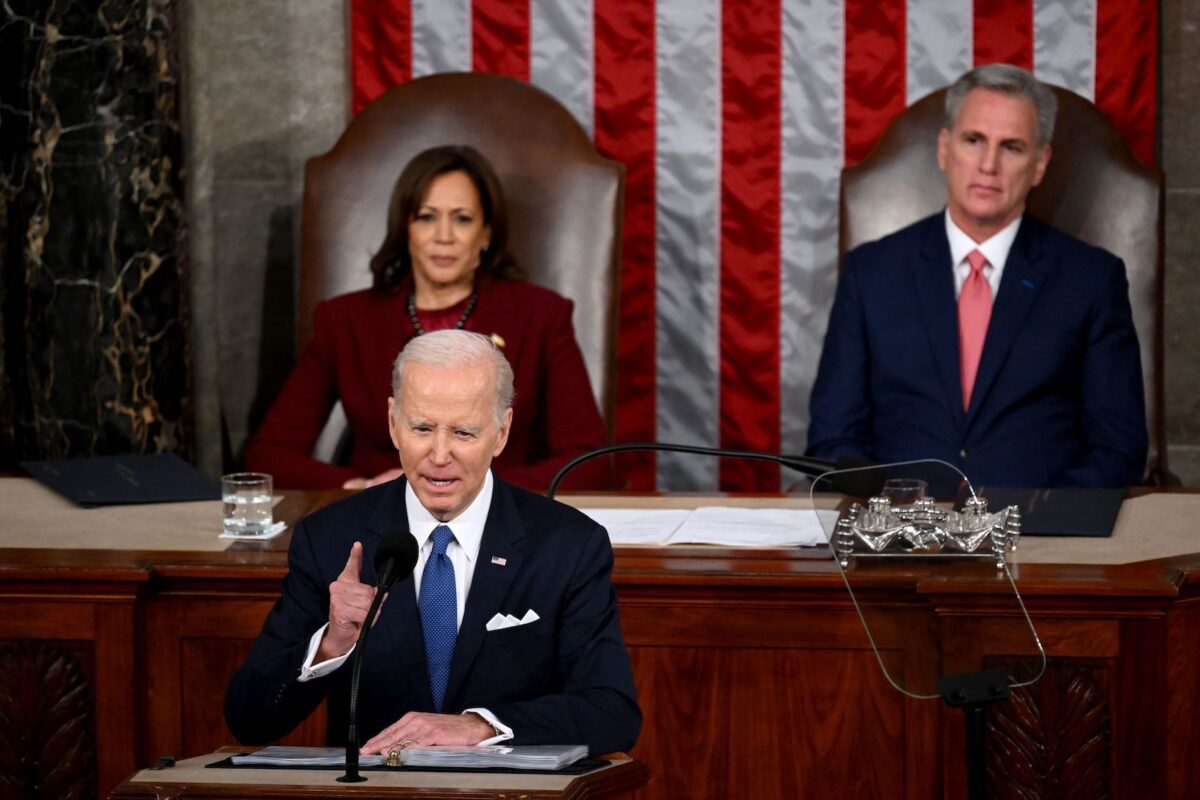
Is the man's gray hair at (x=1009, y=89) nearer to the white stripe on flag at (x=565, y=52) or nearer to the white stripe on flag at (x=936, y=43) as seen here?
the white stripe on flag at (x=936, y=43)

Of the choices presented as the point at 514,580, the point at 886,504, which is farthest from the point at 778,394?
the point at 514,580

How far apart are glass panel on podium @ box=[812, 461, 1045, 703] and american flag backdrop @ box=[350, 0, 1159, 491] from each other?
210cm

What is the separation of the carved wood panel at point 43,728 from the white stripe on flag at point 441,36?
102 inches

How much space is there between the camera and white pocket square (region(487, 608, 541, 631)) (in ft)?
7.89

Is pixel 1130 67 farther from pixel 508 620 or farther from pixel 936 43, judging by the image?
pixel 508 620

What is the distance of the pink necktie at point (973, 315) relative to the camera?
4.30 metres

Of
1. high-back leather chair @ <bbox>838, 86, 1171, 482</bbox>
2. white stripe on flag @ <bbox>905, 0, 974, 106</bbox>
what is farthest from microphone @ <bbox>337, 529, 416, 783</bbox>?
white stripe on flag @ <bbox>905, 0, 974, 106</bbox>

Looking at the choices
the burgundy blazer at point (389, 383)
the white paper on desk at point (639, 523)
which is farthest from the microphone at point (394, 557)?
the burgundy blazer at point (389, 383)

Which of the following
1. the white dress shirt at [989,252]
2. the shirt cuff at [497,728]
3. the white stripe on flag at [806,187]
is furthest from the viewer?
the white stripe on flag at [806,187]

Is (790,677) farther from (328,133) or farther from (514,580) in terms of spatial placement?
(328,133)

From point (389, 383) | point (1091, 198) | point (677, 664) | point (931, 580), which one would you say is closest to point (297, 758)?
point (677, 664)

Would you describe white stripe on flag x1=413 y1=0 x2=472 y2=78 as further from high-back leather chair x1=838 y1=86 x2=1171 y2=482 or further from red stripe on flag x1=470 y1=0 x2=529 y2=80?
high-back leather chair x1=838 y1=86 x2=1171 y2=482

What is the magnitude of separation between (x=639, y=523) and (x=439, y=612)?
3.31 feet

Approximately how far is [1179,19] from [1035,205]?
0.81m
